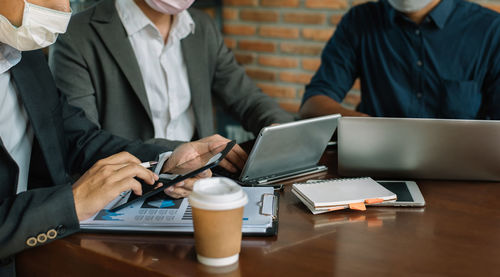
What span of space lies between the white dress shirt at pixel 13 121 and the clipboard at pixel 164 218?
0.35m

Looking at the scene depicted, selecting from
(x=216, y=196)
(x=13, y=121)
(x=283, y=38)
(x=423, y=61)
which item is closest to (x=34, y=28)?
(x=13, y=121)

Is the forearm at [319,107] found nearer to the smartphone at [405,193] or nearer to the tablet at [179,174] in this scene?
the smartphone at [405,193]

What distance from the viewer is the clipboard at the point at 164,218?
81cm

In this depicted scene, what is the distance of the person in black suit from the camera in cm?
82

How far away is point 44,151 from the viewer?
1.12 metres

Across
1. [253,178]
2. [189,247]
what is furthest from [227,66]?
[189,247]

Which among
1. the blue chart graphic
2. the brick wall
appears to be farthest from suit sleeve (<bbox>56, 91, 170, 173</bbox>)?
the brick wall

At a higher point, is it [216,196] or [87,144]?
[216,196]

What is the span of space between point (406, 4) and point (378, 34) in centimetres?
20

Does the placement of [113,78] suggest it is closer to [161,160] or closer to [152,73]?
[152,73]

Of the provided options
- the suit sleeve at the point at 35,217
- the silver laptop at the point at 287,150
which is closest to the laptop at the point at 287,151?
the silver laptop at the point at 287,150

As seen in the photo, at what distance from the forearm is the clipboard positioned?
30.0 inches

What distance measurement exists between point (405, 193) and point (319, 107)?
724 millimetres

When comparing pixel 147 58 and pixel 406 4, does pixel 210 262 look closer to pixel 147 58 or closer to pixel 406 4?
pixel 147 58
